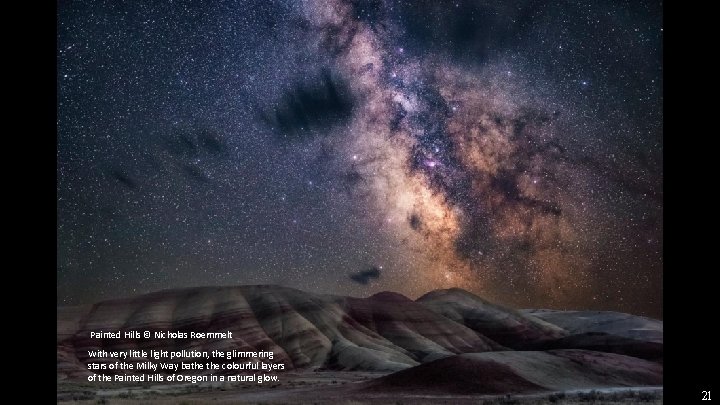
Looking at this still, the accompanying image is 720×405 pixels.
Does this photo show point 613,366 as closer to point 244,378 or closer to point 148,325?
point 244,378

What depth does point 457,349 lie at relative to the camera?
11894 centimetres

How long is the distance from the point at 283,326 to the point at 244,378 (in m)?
39.9

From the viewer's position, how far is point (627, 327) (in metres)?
129

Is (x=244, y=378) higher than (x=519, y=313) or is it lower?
lower
